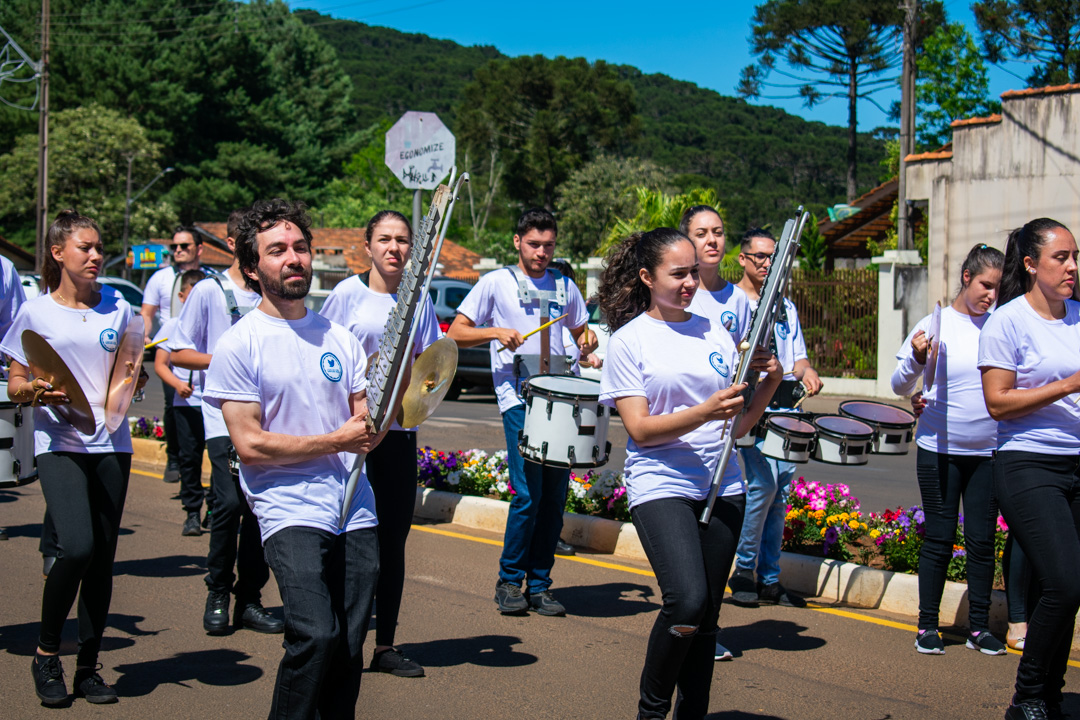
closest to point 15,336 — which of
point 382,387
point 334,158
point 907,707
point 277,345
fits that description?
point 277,345

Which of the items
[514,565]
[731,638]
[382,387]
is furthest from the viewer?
[514,565]

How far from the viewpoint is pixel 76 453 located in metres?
4.60

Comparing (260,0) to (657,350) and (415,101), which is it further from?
(657,350)

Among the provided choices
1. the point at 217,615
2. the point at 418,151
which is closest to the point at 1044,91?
the point at 418,151

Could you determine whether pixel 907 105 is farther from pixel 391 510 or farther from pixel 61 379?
pixel 61 379

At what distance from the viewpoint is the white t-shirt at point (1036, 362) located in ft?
14.4

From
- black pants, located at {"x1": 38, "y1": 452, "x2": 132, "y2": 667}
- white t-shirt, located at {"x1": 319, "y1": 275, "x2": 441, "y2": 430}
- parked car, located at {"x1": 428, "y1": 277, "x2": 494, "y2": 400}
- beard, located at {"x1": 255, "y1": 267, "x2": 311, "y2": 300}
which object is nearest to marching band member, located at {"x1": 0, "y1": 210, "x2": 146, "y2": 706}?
black pants, located at {"x1": 38, "y1": 452, "x2": 132, "y2": 667}

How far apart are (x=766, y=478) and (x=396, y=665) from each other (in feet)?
7.70

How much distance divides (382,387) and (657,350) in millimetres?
1221

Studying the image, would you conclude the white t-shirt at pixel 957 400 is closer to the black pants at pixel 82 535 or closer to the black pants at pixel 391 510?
the black pants at pixel 391 510

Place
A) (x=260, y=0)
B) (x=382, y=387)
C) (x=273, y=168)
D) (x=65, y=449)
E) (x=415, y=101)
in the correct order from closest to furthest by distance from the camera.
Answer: (x=382, y=387), (x=65, y=449), (x=273, y=168), (x=260, y=0), (x=415, y=101)

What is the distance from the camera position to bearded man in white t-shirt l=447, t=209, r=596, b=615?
605 cm

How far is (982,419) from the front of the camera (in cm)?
534

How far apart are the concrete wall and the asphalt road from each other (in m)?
13.8
